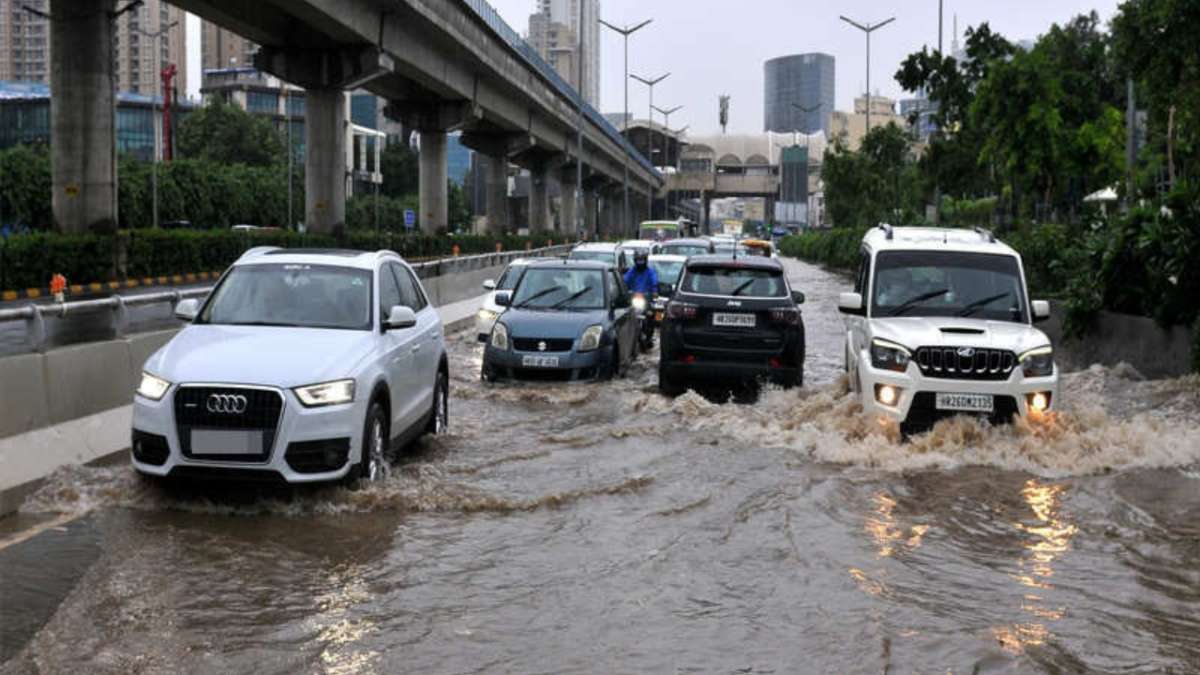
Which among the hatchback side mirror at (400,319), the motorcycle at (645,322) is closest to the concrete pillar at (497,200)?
the motorcycle at (645,322)

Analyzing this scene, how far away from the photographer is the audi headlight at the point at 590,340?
16922mm

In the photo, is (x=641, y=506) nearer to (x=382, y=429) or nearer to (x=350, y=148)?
(x=382, y=429)

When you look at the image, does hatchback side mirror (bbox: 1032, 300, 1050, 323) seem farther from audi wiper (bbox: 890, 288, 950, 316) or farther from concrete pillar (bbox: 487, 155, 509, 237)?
concrete pillar (bbox: 487, 155, 509, 237)

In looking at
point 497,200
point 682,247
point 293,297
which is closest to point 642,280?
point 682,247

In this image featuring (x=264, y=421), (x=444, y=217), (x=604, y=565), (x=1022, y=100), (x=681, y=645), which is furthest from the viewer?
(x=444, y=217)

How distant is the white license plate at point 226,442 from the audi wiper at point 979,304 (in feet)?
23.3

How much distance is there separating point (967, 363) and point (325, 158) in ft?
110

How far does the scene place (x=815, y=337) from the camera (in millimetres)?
27422

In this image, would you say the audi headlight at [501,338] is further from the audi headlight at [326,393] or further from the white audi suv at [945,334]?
the audi headlight at [326,393]

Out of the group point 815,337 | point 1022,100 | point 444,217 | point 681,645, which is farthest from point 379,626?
point 444,217

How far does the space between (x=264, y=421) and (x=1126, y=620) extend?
531 centimetres

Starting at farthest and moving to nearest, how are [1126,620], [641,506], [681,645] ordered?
[641,506] → [1126,620] → [681,645]

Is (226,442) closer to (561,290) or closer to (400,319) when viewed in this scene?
(400,319)

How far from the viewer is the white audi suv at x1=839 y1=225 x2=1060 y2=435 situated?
11828 mm
